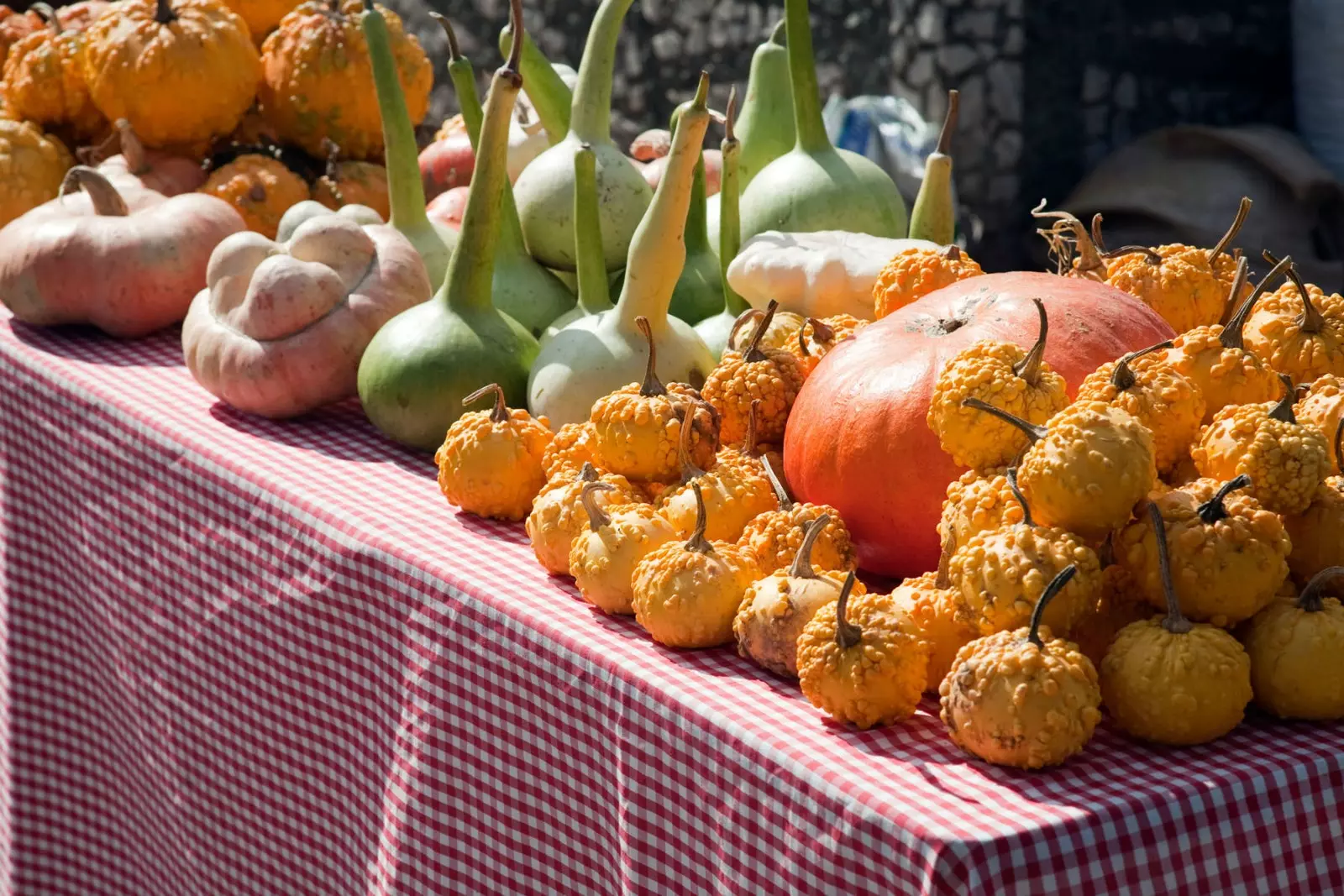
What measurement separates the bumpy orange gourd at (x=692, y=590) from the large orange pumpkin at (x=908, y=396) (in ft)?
0.70

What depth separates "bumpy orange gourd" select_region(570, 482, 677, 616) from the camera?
151cm

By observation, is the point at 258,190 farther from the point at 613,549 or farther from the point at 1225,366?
the point at 1225,366

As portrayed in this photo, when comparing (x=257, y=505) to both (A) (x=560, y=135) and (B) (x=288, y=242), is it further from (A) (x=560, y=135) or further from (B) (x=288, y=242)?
(A) (x=560, y=135)

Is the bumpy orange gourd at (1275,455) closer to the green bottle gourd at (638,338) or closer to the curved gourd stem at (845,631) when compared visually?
the curved gourd stem at (845,631)

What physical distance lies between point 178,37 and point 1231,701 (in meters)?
2.34

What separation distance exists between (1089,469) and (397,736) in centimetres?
89

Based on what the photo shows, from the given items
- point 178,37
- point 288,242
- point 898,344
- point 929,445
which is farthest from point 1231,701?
point 178,37

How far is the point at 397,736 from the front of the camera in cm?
172

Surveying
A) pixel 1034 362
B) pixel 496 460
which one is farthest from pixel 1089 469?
pixel 496 460

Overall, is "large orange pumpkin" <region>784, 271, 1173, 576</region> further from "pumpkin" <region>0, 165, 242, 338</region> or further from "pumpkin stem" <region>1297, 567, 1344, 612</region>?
"pumpkin" <region>0, 165, 242, 338</region>

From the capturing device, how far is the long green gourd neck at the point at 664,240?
185cm

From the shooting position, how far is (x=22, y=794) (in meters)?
2.54

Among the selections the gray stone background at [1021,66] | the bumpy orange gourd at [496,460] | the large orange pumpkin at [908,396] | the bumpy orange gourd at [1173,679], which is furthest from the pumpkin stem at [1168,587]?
the gray stone background at [1021,66]

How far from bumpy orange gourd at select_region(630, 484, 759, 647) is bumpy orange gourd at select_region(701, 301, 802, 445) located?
1.07 feet
